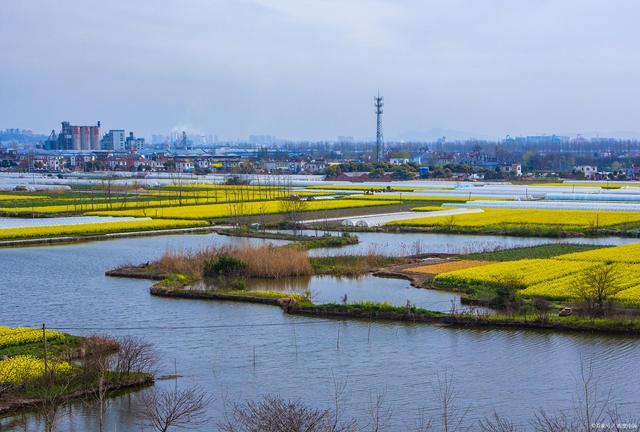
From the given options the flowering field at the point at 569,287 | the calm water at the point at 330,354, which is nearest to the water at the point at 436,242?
the calm water at the point at 330,354

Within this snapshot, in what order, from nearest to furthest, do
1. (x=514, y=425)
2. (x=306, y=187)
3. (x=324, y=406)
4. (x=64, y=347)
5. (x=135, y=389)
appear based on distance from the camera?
(x=514, y=425) → (x=324, y=406) → (x=135, y=389) → (x=64, y=347) → (x=306, y=187)

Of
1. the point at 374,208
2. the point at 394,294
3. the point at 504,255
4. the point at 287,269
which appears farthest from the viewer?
the point at 374,208

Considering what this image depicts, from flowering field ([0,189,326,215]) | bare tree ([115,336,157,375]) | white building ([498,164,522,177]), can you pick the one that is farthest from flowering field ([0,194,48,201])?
white building ([498,164,522,177])

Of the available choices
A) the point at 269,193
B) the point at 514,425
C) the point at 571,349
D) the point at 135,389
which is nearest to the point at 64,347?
the point at 135,389

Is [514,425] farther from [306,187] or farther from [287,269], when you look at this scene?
[306,187]

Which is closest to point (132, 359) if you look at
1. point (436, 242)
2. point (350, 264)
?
point (350, 264)

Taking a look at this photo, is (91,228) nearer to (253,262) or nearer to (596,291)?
(253,262)

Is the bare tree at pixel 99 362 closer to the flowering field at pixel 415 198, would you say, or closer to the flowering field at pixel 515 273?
the flowering field at pixel 515 273
